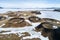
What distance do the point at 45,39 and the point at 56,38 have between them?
1.97 m

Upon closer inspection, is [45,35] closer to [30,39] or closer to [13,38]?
[30,39]

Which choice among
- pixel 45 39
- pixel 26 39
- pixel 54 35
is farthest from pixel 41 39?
pixel 54 35

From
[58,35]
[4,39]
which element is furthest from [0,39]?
[58,35]

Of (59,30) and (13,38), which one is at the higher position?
(59,30)

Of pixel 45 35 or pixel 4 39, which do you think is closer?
pixel 4 39

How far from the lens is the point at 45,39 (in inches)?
498

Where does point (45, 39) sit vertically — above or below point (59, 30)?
below

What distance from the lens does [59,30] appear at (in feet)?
36.5

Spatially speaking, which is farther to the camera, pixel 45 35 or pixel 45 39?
pixel 45 35

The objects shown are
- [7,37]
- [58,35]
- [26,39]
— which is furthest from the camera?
[7,37]

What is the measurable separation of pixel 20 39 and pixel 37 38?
1.39 metres

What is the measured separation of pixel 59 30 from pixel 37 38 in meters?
2.49

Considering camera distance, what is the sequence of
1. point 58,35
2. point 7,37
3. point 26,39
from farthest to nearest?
point 7,37, point 26,39, point 58,35

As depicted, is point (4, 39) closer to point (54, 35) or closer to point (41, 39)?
point (41, 39)
